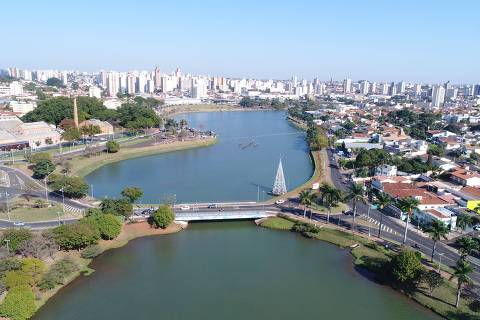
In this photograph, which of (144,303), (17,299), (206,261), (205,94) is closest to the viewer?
(17,299)

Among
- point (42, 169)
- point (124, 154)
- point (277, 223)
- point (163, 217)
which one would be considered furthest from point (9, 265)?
point (124, 154)

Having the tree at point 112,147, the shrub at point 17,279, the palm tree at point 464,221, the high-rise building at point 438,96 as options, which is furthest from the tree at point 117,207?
the high-rise building at point 438,96

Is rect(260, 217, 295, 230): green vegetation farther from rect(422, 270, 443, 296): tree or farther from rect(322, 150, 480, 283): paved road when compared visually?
rect(422, 270, 443, 296): tree

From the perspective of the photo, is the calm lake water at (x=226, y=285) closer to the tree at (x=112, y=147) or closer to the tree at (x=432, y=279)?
the tree at (x=432, y=279)

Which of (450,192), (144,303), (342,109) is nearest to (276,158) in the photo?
(450,192)

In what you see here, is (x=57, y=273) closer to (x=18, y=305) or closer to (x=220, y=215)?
(x=18, y=305)

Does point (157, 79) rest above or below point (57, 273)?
above

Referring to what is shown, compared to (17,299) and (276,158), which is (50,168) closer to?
(17,299)
